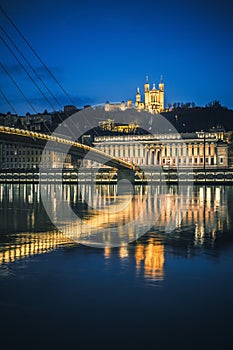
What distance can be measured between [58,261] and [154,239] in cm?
438

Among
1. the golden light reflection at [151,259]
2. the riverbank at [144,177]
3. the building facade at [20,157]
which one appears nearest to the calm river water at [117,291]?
the golden light reflection at [151,259]

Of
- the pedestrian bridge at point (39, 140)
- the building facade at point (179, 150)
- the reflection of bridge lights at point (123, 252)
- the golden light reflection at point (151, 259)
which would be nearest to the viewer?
the golden light reflection at point (151, 259)

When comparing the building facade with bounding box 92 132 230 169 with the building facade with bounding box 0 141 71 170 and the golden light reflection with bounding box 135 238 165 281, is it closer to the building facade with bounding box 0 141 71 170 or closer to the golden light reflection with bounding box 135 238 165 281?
the building facade with bounding box 0 141 71 170

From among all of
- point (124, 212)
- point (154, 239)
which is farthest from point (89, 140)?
point (154, 239)

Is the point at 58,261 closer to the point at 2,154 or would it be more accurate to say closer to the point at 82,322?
the point at 82,322

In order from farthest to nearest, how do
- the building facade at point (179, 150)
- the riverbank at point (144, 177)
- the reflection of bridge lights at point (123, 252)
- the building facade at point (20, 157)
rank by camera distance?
the building facade at point (179, 150), the building facade at point (20, 157), the riverbank at point (144, 177), the reflection of bridge lights at point (123, 252)

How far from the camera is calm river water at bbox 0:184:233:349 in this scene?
23.0 ft

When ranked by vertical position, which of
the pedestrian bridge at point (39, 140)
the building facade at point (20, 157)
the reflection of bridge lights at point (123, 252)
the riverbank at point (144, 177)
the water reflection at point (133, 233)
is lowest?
the reflection of bridge lights at point (123, 252)

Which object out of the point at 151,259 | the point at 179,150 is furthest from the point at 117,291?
the point at 179,150

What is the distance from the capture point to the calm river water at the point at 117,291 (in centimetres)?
702

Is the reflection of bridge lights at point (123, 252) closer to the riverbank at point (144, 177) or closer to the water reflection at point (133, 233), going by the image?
the water reflection at point (133, 233)

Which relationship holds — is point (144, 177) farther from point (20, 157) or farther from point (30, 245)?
point (30, 245)

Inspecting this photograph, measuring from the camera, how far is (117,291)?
30.1 feet

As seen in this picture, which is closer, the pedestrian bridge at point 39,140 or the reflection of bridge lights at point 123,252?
the reflection of bridge lights at point 123,252
